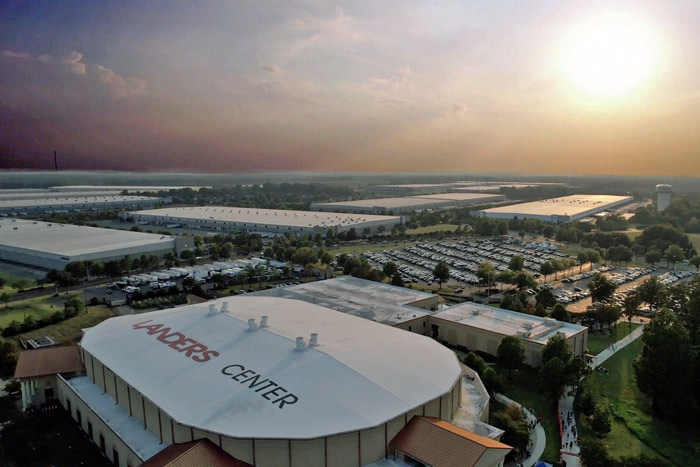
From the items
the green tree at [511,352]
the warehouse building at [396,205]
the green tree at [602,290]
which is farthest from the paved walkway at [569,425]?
the warehouse building at [396,205]

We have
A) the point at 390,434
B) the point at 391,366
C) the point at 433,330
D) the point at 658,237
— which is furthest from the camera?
the point at 658,237

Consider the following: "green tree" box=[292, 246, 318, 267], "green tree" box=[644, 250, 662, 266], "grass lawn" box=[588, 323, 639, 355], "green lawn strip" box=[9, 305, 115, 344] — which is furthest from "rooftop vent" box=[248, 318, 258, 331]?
"green tree" box=[644, 250, 662, 266]

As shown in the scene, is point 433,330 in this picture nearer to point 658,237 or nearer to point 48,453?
point 48,453

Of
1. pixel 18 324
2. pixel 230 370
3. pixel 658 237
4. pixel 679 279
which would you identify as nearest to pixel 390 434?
pixel 230 370

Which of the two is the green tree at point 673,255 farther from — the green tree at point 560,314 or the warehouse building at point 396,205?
the warehouse building at point 396,205

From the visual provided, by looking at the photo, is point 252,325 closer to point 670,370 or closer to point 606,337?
point 670,370

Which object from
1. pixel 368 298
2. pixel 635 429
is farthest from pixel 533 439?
pixel 368 298
